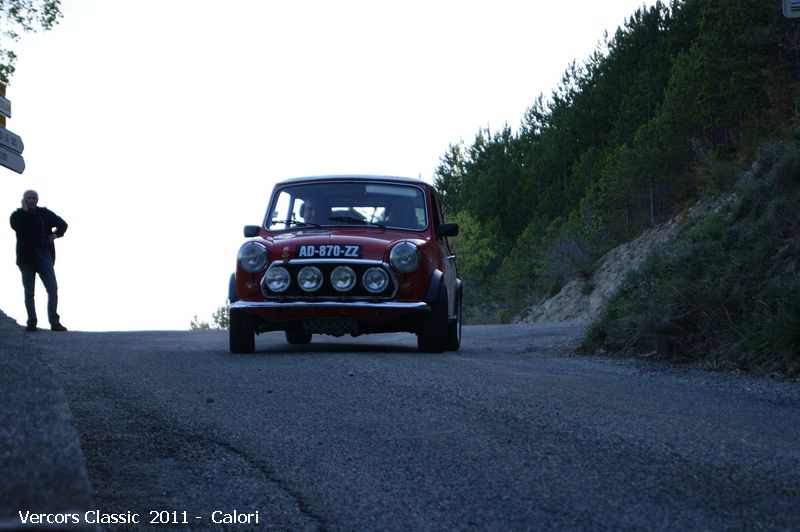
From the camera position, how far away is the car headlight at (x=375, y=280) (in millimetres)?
10701

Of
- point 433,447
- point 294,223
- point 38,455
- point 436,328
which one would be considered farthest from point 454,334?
point 38,455

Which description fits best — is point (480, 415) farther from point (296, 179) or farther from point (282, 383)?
point (296, 179)

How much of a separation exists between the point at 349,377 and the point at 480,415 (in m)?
2.04

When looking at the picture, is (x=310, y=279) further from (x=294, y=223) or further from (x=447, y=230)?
(x=447, y=230)

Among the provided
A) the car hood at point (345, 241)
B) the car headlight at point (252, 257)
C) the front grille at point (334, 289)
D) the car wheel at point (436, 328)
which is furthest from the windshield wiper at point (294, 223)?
the car wheel at point (436, 328)

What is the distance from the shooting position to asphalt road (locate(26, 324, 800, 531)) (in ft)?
12.8

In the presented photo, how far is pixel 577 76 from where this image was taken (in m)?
80.2

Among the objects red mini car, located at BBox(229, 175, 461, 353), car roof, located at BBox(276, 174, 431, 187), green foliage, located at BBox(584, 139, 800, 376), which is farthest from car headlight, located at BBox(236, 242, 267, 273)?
green foliage, located at BBox(584, 139, 800, 376)

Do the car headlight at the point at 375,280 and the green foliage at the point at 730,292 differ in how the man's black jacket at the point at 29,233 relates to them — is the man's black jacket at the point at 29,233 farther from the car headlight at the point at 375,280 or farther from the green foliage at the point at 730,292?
the green foliage at the point at 730,292

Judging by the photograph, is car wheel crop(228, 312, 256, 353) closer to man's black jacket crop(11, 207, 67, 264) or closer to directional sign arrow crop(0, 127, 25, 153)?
directional sign arrow crop(0, 127, 25, 153)

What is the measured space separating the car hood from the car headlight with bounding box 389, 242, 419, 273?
0.08 m

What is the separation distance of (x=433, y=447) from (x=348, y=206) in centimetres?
717

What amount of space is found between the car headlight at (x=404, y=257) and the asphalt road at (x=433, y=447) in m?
2.08

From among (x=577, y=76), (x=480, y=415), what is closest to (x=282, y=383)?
(x=480, y=415)
